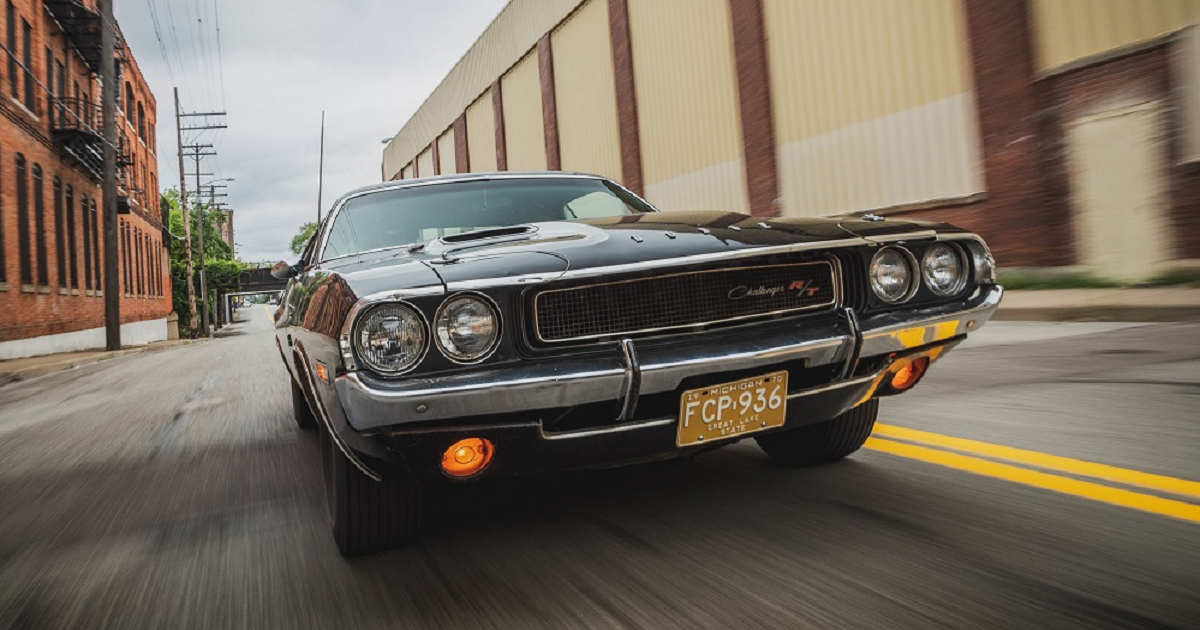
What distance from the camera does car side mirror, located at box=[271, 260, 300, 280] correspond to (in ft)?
13.0

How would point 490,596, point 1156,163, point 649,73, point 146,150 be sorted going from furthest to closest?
point 146,150
point 649,73
point 1156,163
point 490,596

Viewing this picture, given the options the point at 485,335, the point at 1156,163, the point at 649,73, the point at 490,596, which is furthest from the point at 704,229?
the point at 649,73

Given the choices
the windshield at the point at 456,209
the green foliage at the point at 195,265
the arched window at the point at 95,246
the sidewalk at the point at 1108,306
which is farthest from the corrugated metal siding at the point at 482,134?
the windshield at the point at 456,209

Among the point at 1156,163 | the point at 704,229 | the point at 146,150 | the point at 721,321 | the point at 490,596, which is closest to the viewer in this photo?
the point at 490,596

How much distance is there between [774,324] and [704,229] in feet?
1.38

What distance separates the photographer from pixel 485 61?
86.6ft

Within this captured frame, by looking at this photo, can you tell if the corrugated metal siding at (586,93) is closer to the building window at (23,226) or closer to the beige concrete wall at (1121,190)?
the beige concrete wall at (1121,190)

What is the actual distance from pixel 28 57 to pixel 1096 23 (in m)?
24.1

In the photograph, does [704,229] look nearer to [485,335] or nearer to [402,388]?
[485,335]

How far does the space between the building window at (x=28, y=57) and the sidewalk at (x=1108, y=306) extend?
23.0 meters

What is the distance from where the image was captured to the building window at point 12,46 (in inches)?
745

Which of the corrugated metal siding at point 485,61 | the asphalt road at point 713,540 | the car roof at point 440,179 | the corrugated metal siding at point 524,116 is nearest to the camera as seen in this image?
the asphalt road at point 713,540

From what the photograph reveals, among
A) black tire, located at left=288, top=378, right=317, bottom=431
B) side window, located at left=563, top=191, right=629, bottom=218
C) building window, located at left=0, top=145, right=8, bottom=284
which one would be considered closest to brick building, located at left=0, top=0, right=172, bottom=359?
building window, located at left=0, top=145, right=8, bottom=284

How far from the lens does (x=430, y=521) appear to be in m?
2.73
